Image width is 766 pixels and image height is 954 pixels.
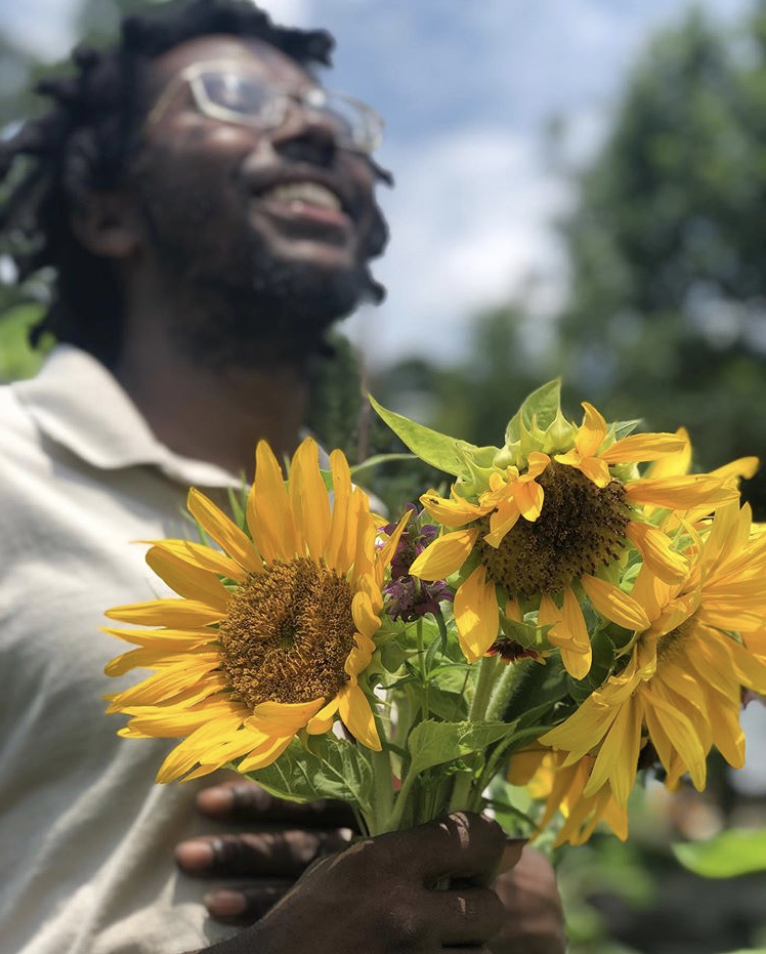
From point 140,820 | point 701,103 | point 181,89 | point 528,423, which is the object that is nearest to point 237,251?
point 181,89

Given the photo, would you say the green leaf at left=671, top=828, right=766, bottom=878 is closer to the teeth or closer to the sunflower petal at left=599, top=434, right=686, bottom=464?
the sunflower petal at left=599, top=434, right=686, bottom=464

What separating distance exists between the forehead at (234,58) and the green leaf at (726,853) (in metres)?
1.39

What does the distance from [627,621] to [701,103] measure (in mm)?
17409

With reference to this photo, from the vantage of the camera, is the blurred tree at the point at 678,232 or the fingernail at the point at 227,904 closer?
the fingernail at the point at 227,904

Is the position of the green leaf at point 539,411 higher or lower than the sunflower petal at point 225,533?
higher

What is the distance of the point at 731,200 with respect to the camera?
51.7 feet

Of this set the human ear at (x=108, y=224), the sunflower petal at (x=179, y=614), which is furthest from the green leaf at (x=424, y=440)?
the human ear at (x=108, y=224)

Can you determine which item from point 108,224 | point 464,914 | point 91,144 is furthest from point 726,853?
point 91,144

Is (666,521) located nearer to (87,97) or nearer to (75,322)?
(75,322)

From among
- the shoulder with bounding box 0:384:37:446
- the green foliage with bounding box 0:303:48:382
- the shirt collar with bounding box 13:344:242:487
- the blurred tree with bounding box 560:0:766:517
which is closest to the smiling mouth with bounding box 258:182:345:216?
the shirt collar with bounding box 13:344:242:487

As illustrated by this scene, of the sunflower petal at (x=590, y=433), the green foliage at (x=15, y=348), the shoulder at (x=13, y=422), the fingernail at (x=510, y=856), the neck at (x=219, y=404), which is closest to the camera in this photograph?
the sunflower petal at (x=590, y=433)

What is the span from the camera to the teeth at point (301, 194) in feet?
6.09

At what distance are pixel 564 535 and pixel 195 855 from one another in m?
0.67

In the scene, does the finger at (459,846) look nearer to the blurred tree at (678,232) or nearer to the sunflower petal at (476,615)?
the sunflower petal at (476,615)
